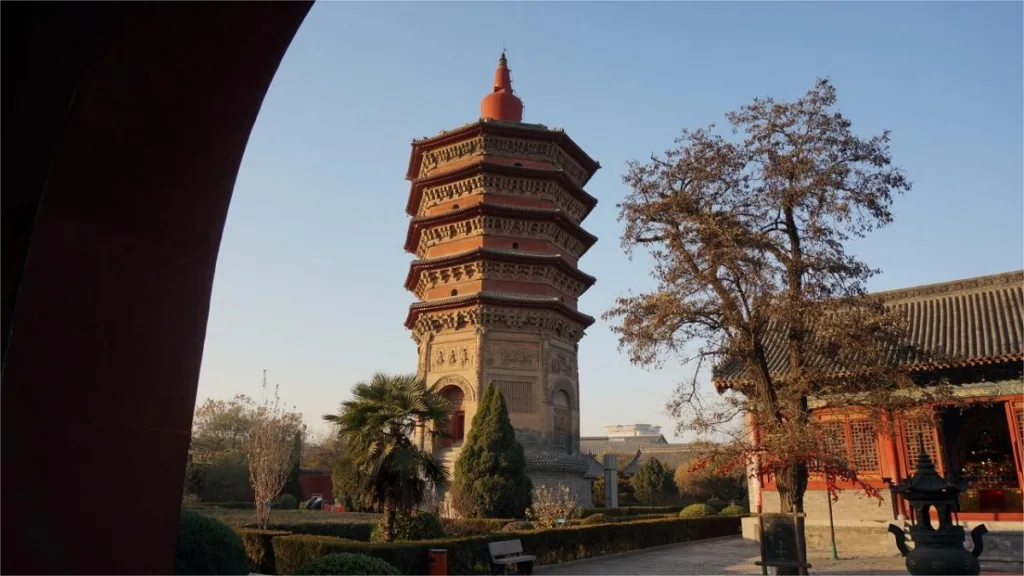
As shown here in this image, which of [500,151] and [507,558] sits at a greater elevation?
[500,151]

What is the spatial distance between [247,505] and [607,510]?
643 inches

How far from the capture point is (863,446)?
685 inches

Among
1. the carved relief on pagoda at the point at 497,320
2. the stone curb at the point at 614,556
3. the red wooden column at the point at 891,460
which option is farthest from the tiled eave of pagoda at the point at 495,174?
the red wooden column at the point at 891,460

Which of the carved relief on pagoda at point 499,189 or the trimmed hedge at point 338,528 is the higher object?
the carved relief on pagoda at point 499,189

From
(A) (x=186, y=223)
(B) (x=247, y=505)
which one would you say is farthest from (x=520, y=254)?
(A) (x=186, y=223)

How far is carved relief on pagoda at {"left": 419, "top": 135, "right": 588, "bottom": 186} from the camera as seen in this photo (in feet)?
94.9

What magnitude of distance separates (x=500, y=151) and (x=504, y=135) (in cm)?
69

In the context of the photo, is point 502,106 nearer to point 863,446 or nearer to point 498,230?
A: point 498,230

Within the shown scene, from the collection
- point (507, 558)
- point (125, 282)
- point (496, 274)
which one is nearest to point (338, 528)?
point (507, 558)

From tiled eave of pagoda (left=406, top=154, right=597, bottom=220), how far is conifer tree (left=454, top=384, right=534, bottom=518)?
966cm

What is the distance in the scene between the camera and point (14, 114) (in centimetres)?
251

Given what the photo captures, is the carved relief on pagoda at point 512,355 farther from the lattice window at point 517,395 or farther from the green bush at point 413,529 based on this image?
the green bush at point 413,529

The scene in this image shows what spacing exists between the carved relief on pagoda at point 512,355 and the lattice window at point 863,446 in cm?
1143

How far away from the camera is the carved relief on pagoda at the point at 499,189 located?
92.9 ft
